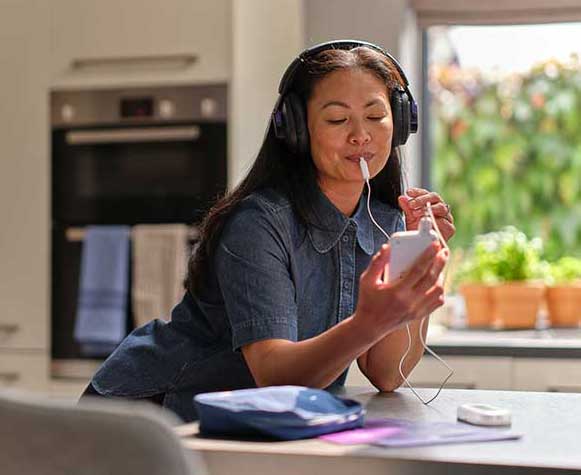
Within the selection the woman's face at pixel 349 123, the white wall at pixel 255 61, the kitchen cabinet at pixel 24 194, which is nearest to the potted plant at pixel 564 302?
the white wall at pixel 255 61

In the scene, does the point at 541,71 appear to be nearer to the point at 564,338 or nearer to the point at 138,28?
the point at 564,338

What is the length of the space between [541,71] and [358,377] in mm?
2010

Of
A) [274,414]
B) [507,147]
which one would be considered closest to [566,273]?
[507,147]

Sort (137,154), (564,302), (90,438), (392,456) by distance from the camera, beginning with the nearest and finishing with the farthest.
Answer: (90,438), (392,456), (137,154), (564,302)

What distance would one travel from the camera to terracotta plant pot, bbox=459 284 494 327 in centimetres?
348

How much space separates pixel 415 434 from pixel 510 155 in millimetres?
3311

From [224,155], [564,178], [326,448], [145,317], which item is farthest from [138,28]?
[326,448]

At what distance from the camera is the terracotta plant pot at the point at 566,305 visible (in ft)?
11.4

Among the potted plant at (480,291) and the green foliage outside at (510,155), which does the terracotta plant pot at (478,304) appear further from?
the green foliage outside at (510,155)

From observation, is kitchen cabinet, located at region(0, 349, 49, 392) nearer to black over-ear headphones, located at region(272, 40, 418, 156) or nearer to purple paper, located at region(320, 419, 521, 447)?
black over-ear headphones, located at region(272, 40, 418, 156)

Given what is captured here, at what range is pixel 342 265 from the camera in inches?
67.9

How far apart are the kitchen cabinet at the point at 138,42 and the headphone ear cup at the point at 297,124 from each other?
1.56 meters

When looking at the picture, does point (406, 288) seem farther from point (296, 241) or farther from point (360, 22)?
point (360, 22)

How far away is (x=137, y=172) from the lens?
3381 millimetres
